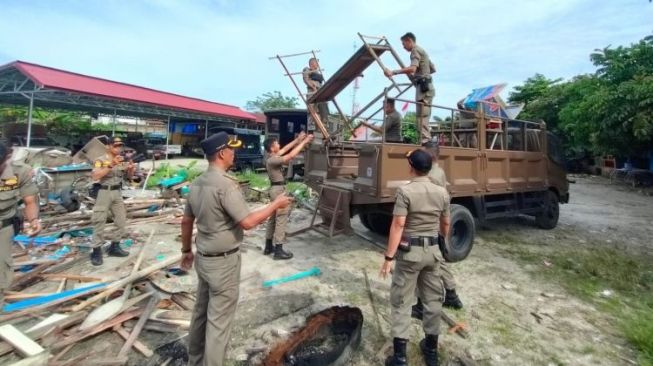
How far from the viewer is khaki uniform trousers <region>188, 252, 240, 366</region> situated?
8.18ft

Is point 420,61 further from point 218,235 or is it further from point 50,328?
point 50,328

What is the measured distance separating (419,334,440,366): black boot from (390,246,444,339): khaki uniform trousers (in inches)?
2.2

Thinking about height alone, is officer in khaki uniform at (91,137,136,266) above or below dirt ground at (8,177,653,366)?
above

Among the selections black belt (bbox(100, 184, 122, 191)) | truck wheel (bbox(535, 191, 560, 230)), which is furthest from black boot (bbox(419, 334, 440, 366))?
truck wheel (bbox(535, 191, 560, 230))

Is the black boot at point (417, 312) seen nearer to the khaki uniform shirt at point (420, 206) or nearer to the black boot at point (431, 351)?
the black boot at point (431, 351)

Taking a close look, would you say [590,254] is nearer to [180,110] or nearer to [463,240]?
[463,240]

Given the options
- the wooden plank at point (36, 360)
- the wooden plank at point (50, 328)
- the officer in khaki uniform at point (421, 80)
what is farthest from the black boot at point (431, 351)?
the wooden plank at point (50, 328)

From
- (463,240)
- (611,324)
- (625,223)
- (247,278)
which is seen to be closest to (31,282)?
(247,278)

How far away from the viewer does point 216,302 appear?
2520 mm

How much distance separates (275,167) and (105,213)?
2.53 metres

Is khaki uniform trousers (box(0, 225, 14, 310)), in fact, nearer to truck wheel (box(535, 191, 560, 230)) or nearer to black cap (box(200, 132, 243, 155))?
black cap (box(200, 132, 243, 155))

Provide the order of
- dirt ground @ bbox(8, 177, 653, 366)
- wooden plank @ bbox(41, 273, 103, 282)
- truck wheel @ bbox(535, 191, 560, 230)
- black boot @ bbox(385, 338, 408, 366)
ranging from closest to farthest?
black boot @ bbox(385, 338, 408, 366) < dirt ground @ bbox(8, 177, 653, 366) < wooden plank @ bbox(41, 273, 103, 282) < truck wheel @ bbox(535, 191, 560, 230)

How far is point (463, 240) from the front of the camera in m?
5.54

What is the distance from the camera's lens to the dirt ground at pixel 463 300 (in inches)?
126
